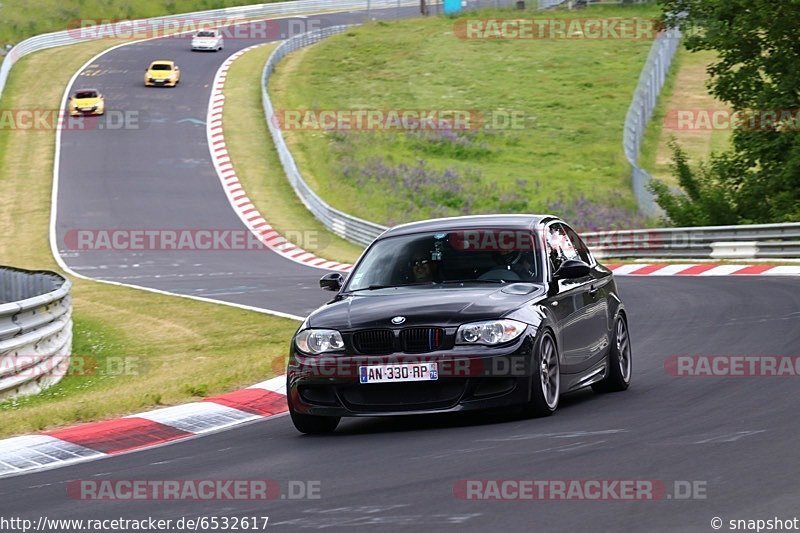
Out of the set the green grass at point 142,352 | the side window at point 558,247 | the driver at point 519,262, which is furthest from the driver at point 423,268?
the green grass at point 142,352

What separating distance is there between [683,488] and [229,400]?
6.49 meters

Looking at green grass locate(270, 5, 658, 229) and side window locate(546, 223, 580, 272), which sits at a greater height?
side window locate(546, 223, 580, 272)

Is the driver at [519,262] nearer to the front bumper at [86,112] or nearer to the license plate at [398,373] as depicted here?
the license plate at [398,373]

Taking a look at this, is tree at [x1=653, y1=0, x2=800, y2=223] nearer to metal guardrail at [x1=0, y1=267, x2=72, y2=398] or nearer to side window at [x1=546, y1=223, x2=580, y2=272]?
metal guardrail at [x1=0, y1=267, x2=72, y2=398]

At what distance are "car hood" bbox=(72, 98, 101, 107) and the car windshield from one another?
46271 mm

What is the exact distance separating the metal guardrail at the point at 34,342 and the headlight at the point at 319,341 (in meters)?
4.77

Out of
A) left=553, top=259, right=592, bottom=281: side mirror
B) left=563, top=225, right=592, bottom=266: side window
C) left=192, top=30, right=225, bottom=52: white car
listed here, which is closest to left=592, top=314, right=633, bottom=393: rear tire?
left=563, top=225, right=592, bottom=266: side window

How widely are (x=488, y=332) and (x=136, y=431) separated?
3113 millimetres

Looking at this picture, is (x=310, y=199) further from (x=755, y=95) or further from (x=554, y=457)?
(x=554, y=457)

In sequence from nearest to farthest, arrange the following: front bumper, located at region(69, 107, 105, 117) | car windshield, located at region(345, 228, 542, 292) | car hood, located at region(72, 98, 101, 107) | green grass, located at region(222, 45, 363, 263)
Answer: car windshield, located at region(345, 228, 542, 292)
green grass, located at region(222, 45, 363, 263)
car hood, located at region(72, 98, 101, 107)
front bumper, located at region(69, 107, 105, 117)

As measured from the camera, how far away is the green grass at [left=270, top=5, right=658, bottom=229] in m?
44.6

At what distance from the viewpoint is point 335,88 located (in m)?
61.5

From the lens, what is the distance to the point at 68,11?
277 feet

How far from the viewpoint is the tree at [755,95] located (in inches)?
1205
